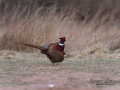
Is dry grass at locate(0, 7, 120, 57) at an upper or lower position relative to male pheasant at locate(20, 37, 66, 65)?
upper

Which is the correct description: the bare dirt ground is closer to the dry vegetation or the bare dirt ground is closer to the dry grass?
the dry vegetation

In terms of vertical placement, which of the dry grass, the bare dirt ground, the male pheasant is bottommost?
the bare dirt ground

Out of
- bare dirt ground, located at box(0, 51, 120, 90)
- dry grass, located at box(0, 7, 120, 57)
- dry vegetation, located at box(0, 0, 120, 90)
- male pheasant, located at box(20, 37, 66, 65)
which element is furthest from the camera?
dry grass, located at box(0, 7, 120, 57)

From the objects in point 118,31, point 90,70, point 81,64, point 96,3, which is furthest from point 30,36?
point 96,3

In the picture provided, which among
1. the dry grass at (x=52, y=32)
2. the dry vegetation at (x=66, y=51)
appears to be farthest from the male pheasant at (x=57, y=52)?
the dry grass at (x=52, y=32)

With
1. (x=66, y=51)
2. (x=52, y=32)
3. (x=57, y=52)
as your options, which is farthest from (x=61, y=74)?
(x=52, y=32)

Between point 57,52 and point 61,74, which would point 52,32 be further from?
point 61,74

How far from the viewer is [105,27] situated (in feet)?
51.1

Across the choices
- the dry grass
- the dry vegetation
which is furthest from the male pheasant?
the dry grass

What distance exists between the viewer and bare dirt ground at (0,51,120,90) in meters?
8.10

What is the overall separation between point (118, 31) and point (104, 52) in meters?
2.55

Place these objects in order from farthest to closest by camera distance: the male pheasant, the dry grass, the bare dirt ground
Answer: the dry grass
the male pheasant
the bare dirt ground

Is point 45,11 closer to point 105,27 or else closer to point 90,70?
point 105,27

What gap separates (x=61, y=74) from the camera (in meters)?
9.31
